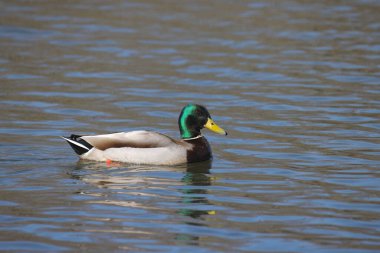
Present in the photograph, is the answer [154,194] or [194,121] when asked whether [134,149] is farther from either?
[154,194]

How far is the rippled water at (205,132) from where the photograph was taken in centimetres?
898

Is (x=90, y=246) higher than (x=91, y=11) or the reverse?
the reverse

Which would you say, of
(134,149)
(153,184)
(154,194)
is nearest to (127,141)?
(134,149)

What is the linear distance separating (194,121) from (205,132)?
6.61 feet

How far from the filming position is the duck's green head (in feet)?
41.6

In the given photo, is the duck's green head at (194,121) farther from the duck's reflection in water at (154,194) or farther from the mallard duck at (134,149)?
the duck's reflection in water at (154,194)

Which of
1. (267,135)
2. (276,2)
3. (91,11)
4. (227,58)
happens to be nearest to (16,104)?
(267,135)

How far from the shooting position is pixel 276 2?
25859 millimetres

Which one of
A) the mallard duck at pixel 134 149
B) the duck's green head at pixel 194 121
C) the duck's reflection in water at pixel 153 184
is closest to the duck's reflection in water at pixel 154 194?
the duck's reflection in water at pixel 153 184

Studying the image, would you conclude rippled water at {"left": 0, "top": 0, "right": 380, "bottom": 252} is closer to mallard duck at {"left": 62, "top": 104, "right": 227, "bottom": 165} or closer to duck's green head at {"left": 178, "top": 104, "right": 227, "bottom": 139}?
mallard duck at {"left": 62, "top": 104, "right": 227, "bottom": 165}

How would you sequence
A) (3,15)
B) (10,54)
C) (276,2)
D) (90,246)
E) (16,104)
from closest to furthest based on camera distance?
(90,246) < (16,104) < (10,54) < (3,15) < (276,2)

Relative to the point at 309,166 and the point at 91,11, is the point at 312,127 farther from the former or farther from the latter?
the point at 91,11

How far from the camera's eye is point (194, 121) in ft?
41.7

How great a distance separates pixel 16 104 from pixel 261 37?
7.74 metres
